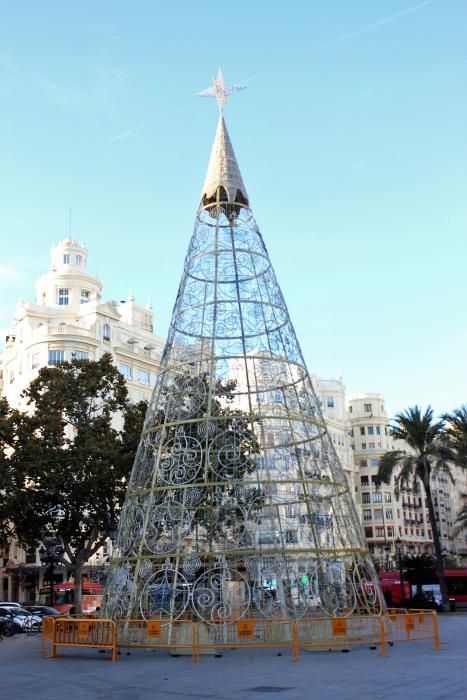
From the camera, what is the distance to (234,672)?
14.5 metres

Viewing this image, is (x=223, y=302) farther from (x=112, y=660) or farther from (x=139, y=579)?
(x=112, y=660)

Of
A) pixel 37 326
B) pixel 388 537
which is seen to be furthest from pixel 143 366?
pixel 388 537

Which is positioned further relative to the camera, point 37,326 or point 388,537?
point 388,537

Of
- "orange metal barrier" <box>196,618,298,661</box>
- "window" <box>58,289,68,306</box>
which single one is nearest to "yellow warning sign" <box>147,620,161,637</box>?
"orange metal barrier" <box>196,618,298,661</box>

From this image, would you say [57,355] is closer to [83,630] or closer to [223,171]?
[223,171]

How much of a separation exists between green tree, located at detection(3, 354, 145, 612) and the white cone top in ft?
46.5

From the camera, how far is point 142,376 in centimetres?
6550

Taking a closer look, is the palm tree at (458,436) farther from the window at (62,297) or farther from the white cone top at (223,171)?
the window at (62,297)

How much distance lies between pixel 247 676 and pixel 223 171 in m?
13.7

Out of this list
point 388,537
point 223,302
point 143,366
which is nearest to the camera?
point 223,302

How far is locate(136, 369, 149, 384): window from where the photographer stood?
64.9 metres

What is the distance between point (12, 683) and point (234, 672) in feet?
13.3

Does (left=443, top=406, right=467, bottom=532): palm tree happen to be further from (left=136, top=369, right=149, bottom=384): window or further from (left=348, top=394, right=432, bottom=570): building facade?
(left=348, top=394, right=432, bottom=570): building facade

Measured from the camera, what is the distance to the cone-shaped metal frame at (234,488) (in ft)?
58.1
